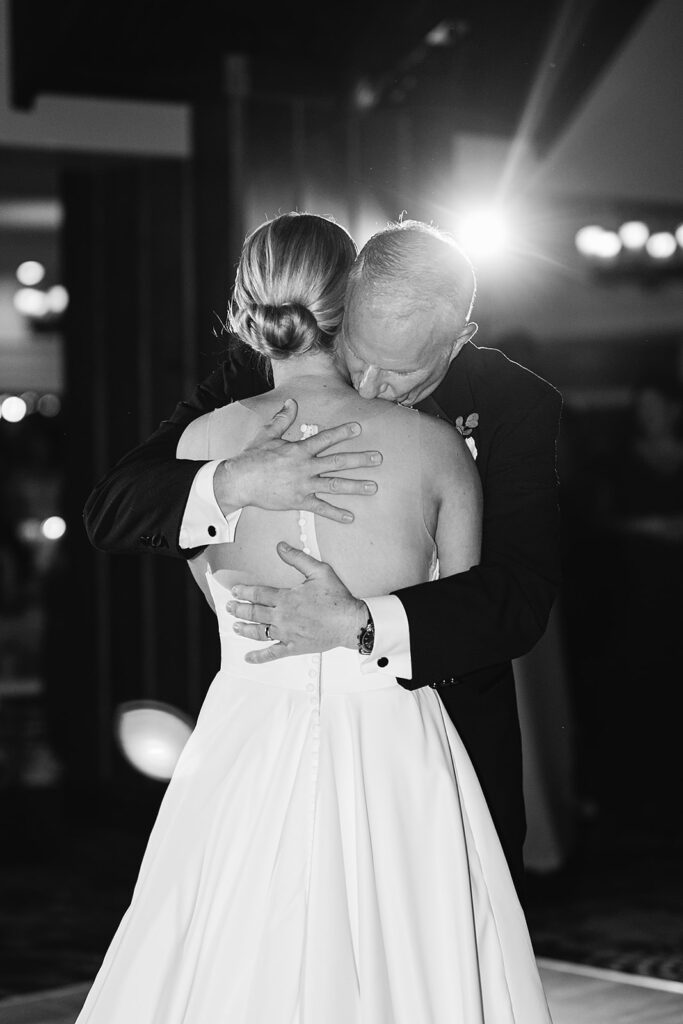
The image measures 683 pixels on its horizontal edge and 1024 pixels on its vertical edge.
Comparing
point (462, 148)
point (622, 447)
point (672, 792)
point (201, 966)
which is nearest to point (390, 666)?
point (201, 966)

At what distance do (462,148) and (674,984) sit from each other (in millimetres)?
2962

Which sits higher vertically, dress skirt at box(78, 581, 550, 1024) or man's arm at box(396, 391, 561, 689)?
man's arm at box(396, 391, 561, 689)

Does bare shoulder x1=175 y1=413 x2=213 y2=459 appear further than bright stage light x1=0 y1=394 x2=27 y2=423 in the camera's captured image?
No

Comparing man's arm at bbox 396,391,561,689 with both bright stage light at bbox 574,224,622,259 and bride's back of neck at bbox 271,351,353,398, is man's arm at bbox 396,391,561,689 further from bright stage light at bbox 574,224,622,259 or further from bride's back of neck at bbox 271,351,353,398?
bright stage light at bbox 574,224,622,259

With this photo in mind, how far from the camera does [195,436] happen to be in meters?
1.89

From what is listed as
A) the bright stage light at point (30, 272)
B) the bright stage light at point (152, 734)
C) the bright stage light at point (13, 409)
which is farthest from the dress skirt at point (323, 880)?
the bright stage light at point (13, 409)

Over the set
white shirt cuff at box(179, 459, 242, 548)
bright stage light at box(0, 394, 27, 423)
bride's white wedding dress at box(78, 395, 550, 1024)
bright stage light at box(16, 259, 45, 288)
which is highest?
bright stage light at box(16, 259, 45, 288)

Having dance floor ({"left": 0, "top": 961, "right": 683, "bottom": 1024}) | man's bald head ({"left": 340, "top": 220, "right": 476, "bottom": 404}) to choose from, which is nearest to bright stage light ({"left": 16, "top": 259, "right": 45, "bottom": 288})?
dance floor ({"left": 0, "top": 961, "right": 683, "bottom": 1024})

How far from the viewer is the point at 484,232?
16.0 ft

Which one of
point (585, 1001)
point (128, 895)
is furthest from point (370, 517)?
point (128, 895)

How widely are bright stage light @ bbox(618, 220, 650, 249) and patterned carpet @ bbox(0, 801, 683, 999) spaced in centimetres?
268

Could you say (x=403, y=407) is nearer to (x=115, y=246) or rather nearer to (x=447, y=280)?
(x=447, y=280)

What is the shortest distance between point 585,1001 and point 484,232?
113 inches

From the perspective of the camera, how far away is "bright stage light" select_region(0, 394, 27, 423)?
34.7 ft
